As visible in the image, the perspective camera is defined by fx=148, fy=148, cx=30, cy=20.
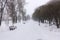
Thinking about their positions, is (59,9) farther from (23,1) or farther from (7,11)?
(23,1)

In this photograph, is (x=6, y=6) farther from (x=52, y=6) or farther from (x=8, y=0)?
(x=52, y=6)

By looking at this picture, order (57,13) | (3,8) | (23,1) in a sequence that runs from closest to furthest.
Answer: (3,8) < (57,13) < (23,1)

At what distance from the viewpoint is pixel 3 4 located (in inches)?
1437

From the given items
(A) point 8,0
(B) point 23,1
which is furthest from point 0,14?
(B) point 23,1

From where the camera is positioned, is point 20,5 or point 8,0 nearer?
point 8,0

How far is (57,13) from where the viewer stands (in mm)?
38312

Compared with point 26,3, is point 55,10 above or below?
below

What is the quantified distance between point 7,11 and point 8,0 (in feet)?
9.02

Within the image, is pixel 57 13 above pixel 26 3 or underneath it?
underneath

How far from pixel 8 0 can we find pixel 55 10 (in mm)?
12319

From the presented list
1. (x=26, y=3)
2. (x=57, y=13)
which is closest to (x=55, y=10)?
(x=57, y=13)

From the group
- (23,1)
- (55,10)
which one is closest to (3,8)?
(55,10)

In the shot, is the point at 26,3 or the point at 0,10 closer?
the point at 0,10

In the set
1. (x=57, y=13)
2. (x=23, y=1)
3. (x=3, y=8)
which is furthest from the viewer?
(x=23, y=1)
